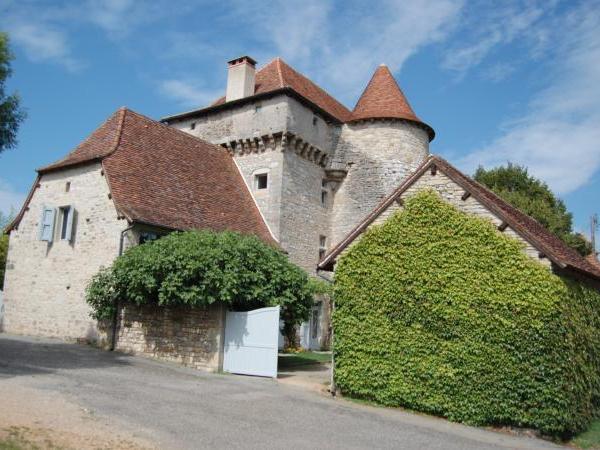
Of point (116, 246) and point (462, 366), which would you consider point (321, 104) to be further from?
point (462, 366)

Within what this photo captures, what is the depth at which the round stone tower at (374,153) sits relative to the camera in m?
24.3

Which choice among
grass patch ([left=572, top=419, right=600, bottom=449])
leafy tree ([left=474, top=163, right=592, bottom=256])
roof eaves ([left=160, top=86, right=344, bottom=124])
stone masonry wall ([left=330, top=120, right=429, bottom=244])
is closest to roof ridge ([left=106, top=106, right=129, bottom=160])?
roof eaves ([left=160, top=86, right=344, bottom=124])

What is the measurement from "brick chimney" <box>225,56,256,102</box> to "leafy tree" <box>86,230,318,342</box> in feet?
35.6

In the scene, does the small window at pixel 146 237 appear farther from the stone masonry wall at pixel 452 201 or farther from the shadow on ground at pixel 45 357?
the stone masonry wall at pixel 452 201

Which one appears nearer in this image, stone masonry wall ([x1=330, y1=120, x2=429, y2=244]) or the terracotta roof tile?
the terracotta roof tile

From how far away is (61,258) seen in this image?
18.5 metres

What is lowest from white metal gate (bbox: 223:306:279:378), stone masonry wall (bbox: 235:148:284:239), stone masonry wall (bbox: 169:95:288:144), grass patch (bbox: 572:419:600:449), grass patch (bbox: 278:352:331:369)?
grass patch (bbox: 572:419:600:449)

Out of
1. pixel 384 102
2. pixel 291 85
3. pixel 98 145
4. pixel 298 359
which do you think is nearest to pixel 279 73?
pixel 291 85

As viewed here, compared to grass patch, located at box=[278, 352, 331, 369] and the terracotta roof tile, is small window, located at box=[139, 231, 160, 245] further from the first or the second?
grass patch, located at box=[278, 352, 331, 369]

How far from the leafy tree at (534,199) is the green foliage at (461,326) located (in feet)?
63.7

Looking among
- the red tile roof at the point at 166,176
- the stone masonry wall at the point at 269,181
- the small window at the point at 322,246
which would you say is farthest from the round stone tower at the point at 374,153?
the red tile roof at the point at 166,176

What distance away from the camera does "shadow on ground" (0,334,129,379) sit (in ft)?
37.6

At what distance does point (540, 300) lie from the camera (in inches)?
394

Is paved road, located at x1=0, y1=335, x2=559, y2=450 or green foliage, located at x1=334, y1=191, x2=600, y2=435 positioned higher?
green foliage, located at x1=334, y1=191, x2=600, y2=435
